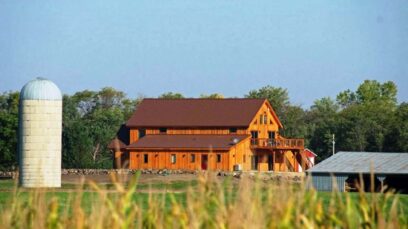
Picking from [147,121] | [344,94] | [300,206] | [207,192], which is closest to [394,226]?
[300,206]

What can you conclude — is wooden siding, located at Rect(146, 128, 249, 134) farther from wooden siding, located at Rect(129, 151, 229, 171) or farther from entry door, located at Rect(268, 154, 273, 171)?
wooden siding, located at Rect(129, 151, 229, 171)

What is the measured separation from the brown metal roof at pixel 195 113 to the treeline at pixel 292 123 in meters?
4.99

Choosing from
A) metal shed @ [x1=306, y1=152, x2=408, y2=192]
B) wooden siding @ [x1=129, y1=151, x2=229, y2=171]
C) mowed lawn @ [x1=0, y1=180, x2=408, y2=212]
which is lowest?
mowed lawn @ [x1=0, y1=180, x2=408, y2=212]

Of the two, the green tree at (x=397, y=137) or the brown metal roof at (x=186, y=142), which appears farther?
the green tree at (x=397, y=137)

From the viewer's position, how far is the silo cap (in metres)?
50.2

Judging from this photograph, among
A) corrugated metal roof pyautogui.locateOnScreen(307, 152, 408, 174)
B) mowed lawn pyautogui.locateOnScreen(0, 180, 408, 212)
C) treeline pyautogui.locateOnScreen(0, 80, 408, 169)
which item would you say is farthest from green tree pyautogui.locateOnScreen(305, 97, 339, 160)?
mowed lawn pyautogui.locateOnScreen(0, 180, 408, 212)

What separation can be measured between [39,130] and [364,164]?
68.8 ft

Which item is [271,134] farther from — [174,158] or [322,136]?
[322,136]

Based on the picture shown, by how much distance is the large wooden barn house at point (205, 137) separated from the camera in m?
75.2

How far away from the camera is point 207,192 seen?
40.8 feet

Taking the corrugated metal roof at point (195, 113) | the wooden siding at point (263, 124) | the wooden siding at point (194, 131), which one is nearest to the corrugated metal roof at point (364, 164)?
the wooden siding at point (194, 131)

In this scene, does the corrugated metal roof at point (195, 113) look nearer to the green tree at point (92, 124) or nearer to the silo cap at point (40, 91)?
the green tree at point (92, 124)

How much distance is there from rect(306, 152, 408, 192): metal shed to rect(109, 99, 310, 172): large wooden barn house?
42.8 feet

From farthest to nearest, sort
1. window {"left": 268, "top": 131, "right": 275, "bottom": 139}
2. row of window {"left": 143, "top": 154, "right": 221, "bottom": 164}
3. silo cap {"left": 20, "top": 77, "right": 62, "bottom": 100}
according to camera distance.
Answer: window {"left": 268, "top": 131, "right": 275, "bottom": 139} < row of window {"left": 143, "top": 154, "right": 221, "bottom": 164} < silo cap {"left": 20, "top": 77, "right": 62, "bottom": 100}
